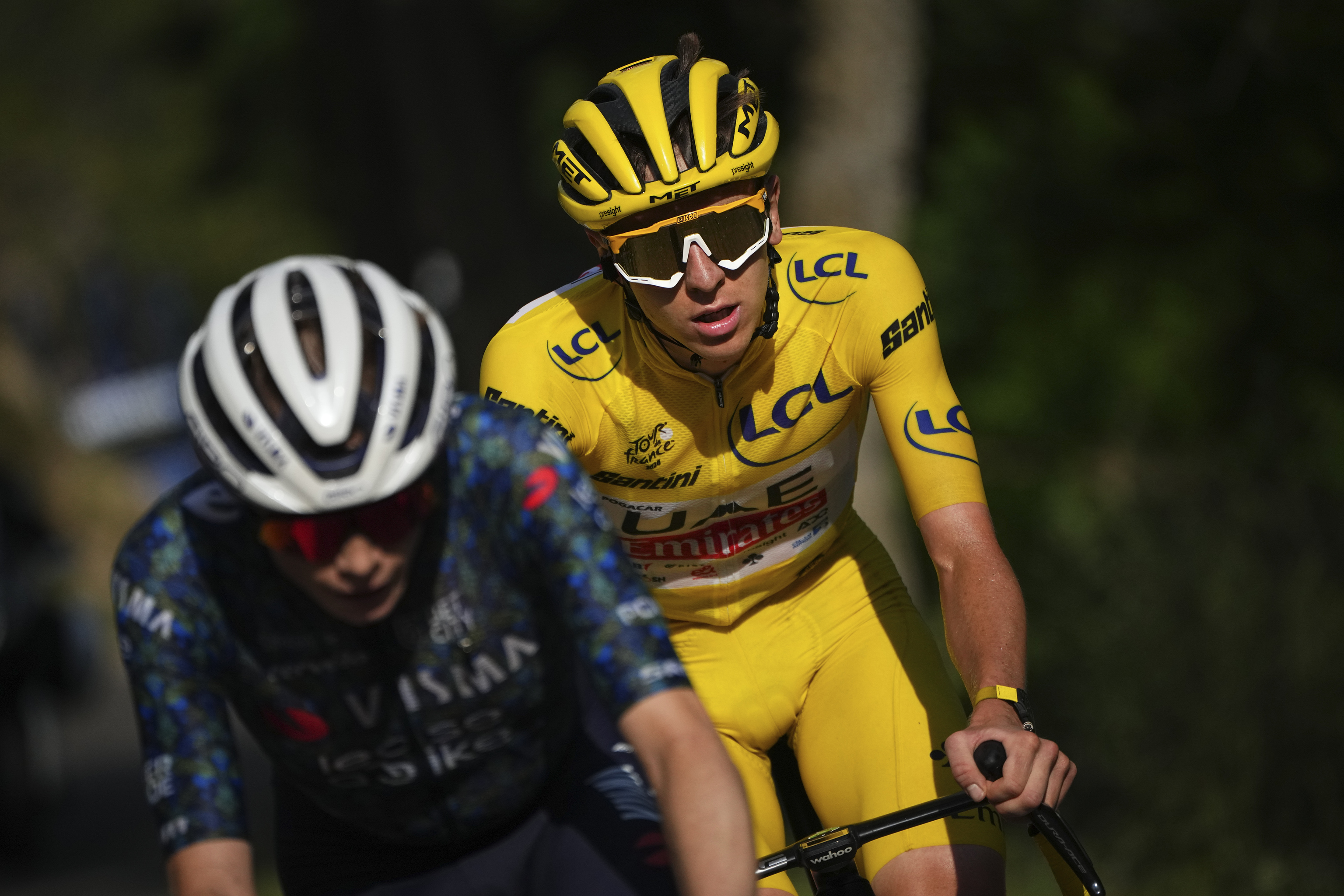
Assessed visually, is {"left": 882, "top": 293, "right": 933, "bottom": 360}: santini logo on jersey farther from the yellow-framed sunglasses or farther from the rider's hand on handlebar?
the rider's hand on handlebar

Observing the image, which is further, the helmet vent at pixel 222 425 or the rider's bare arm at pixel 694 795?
the helmet vent at pixel 222 425

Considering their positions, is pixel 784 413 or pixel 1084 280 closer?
pixel 784 413

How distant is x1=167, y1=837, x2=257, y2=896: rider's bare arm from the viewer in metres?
2.81

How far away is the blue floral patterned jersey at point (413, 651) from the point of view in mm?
2875

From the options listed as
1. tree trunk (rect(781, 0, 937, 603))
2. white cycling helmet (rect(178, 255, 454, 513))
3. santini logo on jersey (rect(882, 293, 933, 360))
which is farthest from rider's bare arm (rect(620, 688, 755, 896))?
tree trunk (rect(781, 0, 937, 603))

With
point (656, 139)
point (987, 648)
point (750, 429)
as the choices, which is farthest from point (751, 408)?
point (987, 648)

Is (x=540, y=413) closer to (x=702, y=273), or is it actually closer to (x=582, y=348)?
(x=582, y=348)

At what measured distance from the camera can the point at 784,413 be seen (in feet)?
13.1

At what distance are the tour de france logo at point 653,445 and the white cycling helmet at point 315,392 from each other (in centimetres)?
106

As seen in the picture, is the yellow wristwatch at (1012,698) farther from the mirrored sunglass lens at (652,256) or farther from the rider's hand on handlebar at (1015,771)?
the mirrored sunglass lens at (652,256)

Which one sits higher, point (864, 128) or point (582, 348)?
point (582, 348)

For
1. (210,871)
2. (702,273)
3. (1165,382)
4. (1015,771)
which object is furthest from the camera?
(1165,382)

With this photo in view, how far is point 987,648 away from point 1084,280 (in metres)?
10.7

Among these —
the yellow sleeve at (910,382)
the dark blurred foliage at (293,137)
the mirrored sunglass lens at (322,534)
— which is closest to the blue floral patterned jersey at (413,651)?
the mirrored sunglass lens at (322,534)
